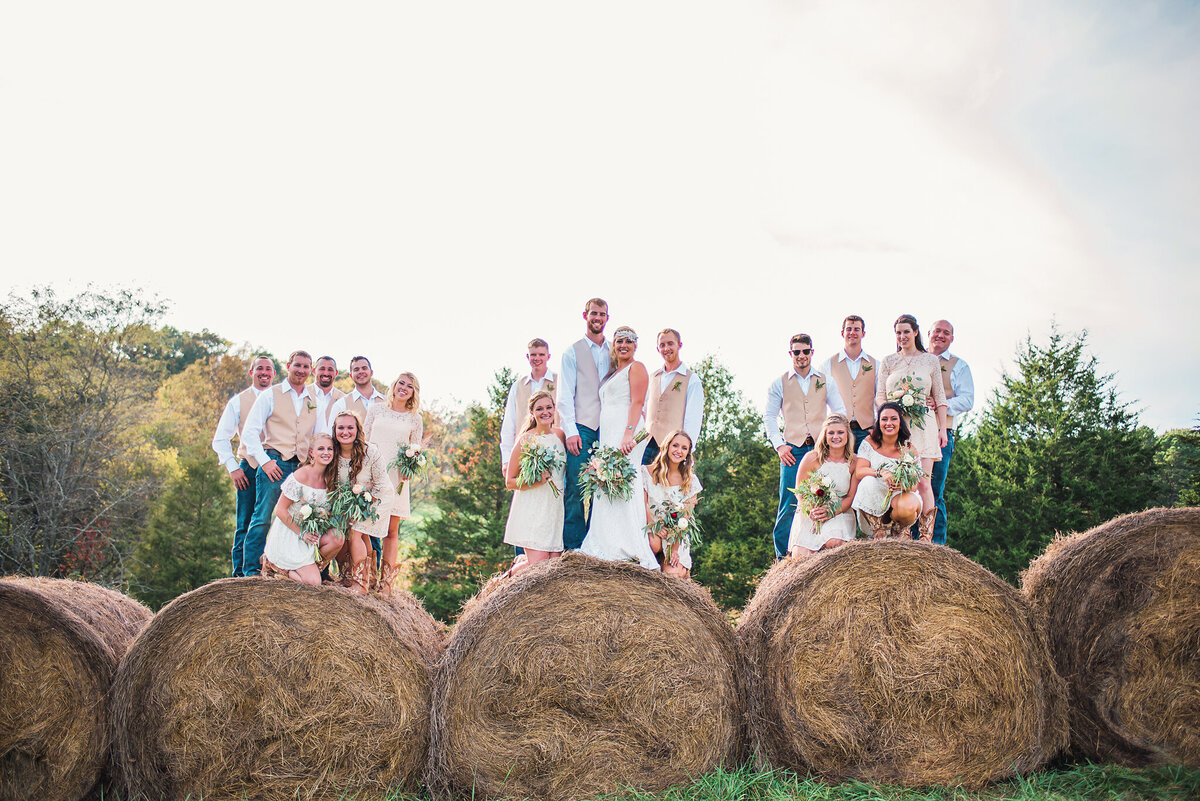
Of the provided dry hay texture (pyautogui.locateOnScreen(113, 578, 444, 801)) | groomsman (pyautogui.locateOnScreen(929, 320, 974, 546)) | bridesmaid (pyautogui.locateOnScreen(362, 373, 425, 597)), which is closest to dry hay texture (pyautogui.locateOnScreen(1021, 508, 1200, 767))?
groomsman (pyautogui.locateOnScreen(929, 320, 974, 546))

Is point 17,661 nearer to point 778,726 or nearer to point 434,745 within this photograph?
point 434,745

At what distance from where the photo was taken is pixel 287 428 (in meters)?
7.37

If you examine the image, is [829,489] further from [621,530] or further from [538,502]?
[538,502]

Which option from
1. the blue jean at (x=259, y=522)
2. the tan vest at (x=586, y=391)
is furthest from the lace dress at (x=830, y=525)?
the blue jean at (x=259, y=522)

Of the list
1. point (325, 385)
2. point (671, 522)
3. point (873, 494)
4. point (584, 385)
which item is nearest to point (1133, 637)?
point (873, 494)

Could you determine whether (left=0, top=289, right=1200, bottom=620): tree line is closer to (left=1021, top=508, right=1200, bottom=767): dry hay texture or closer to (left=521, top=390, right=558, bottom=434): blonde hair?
(left=521, top=390, right=558, bottom=434): blonde hair

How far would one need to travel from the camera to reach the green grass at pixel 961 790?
15.3 feet

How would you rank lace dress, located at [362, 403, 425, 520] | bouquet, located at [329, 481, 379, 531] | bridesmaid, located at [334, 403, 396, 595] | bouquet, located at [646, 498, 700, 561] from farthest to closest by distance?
lace dress, located at [362, 403, 425, 520] < bouquet, located at [646, 498, 700, 561] < bridesmaid, located at [334, 403, 396, 595] < bouquet, located at [329, 481, 379, 531]

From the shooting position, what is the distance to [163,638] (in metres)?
4.95

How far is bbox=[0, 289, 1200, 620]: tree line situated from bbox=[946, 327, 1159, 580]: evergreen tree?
0.15 feet

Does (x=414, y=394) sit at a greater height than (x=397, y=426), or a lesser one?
greater

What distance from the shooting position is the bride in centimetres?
618

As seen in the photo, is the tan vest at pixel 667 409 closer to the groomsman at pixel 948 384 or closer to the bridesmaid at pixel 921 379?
the bridesmaid at pixel 921 379

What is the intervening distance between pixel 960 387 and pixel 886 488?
81.0 inches
